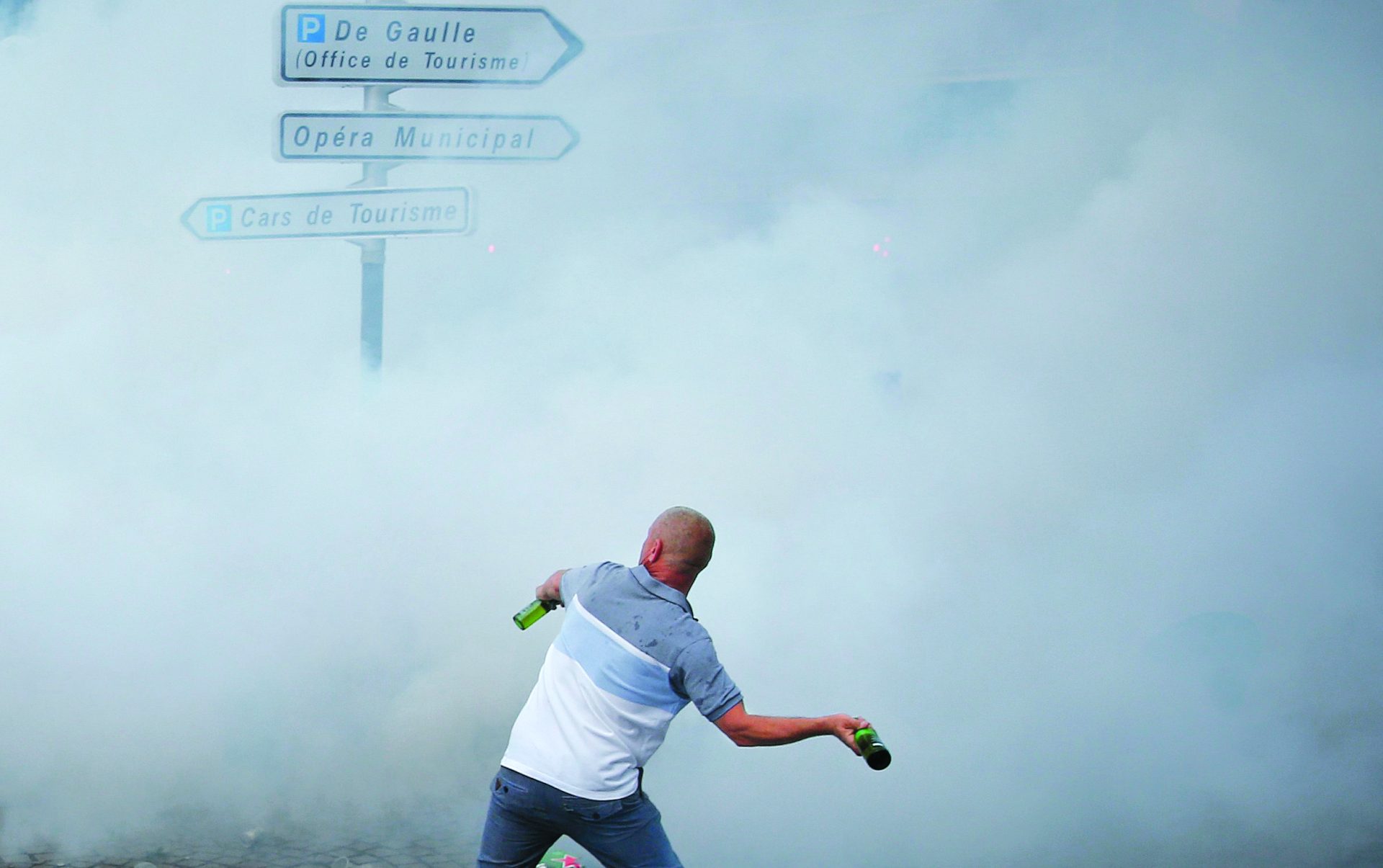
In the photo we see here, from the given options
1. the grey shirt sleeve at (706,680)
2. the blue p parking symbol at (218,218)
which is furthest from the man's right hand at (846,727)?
the blue p parking symbol at (218,218)

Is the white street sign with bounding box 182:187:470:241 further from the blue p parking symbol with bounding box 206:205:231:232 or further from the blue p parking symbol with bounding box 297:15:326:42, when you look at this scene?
the blue p parking symbol with bounding box 297:15:326:42

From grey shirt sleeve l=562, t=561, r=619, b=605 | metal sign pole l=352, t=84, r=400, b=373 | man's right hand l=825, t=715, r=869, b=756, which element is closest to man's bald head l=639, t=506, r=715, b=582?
grey shirt sleeve l=562, t=561, r=619, b=605

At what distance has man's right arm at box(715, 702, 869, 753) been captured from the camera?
2354 mm

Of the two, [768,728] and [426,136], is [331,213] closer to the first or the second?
[426,136]

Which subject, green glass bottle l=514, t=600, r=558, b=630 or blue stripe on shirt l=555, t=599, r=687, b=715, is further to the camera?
green glass bottle l=514, t=600, r=558, b=630

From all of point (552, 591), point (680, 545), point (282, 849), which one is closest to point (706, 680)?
point (680, 545)

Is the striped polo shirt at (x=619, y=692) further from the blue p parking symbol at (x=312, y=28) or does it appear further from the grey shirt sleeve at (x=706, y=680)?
the blue p parking symbol at (x=312, y=28)

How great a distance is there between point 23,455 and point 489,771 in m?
2.17

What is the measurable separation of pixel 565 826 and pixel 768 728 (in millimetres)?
444

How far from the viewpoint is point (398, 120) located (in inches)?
179

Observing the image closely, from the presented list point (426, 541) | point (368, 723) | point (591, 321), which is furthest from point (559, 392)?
point (368, 723)

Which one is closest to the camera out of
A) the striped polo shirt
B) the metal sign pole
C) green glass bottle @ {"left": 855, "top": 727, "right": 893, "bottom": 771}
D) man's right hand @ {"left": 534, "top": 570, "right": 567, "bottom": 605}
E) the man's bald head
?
green glass bottle @ {"left": 855, "top": 727, "right": 893, "bottom": 771}

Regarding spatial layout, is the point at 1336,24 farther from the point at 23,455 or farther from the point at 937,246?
the point at 23,455

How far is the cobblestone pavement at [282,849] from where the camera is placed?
360 cm
